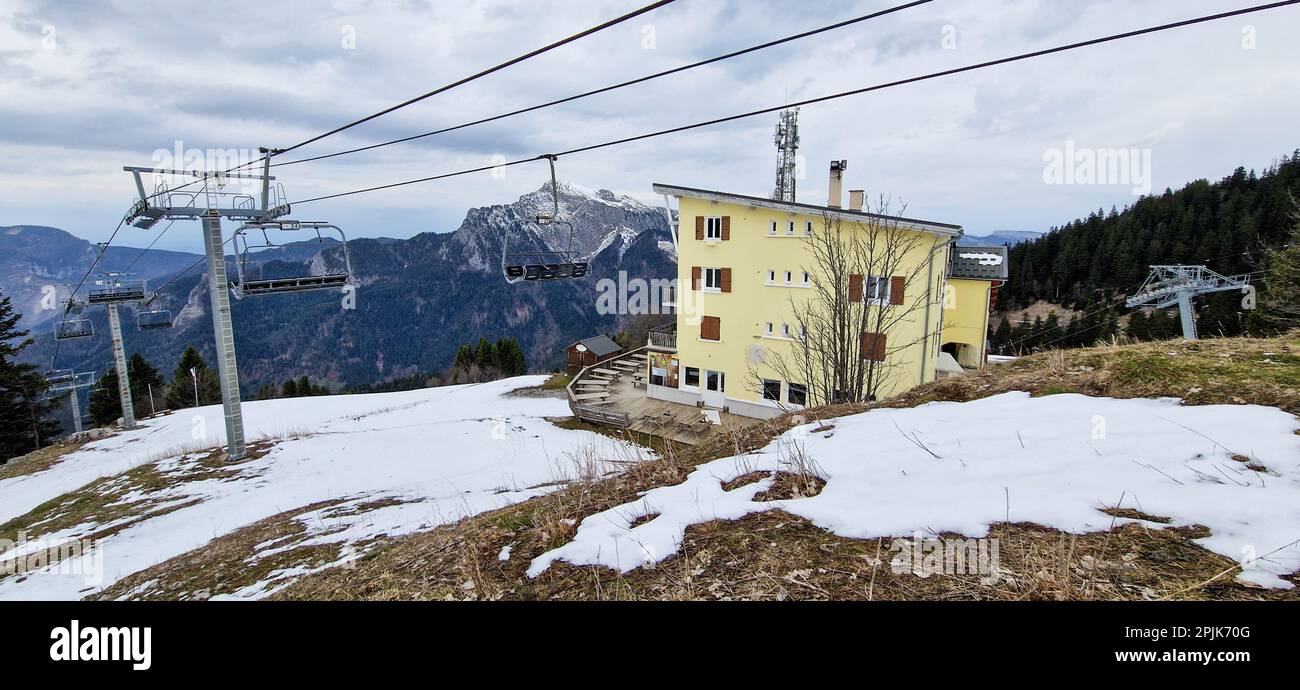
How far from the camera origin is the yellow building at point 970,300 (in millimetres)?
24516

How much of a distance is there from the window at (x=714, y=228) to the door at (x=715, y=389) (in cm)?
594

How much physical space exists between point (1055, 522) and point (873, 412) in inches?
138

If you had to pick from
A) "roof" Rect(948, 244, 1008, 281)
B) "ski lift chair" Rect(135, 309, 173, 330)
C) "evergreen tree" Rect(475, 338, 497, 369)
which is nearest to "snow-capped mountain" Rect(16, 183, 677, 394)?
"evergreen tree" Rect(475, 338, 497, 369)

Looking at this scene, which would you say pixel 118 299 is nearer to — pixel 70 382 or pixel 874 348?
pixel 70 382

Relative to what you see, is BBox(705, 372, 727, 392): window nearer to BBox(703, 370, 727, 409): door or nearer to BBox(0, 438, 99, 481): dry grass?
BBox(703, 370, 727, 409): door

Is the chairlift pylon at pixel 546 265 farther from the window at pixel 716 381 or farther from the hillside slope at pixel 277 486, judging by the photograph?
the window at pixel 716 381

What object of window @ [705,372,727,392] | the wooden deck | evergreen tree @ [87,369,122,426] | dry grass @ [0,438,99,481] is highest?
window @ [705,372,727,392]

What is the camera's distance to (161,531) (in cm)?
1000

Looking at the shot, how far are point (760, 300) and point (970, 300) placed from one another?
444 inches

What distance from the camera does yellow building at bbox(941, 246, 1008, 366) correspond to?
2452cm

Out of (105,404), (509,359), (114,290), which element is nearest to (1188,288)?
(114,290)

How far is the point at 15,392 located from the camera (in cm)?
3500
